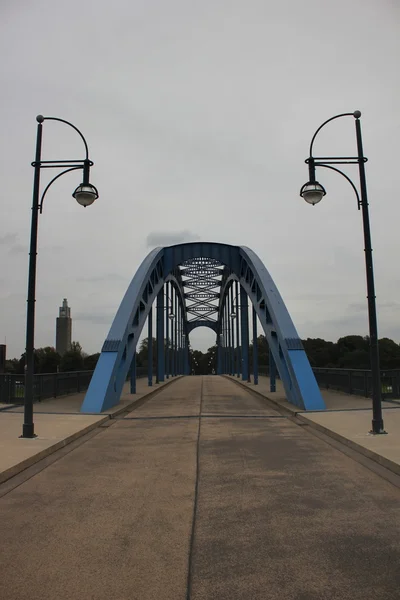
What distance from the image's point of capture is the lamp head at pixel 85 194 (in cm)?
1079

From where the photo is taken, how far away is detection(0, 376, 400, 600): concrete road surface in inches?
139

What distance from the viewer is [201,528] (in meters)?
4.73

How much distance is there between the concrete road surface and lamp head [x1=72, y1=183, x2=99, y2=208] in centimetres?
520

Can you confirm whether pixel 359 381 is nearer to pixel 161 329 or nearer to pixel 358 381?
pixel 358 381

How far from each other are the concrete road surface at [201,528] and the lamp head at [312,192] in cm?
514

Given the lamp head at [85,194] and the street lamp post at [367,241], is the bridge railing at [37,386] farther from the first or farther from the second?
the street lamp post at [367,241]

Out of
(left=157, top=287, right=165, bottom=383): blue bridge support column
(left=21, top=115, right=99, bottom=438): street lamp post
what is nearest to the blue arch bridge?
(left=157, top=287, right=165, bottom=383): blue bridge support column

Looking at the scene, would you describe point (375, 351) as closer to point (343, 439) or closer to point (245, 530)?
point (343, 439)

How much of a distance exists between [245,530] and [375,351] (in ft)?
20.5

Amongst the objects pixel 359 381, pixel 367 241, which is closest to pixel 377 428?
pixel 367 241

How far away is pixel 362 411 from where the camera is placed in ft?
44.9

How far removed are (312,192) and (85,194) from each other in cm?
476

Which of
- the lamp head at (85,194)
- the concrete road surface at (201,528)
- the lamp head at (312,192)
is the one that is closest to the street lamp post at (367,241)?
the lamp head at (312,192)

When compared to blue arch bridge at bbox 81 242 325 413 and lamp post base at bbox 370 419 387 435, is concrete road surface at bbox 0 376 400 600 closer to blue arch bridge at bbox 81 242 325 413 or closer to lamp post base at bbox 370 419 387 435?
lamp post base at bbox 370 419 387 435
